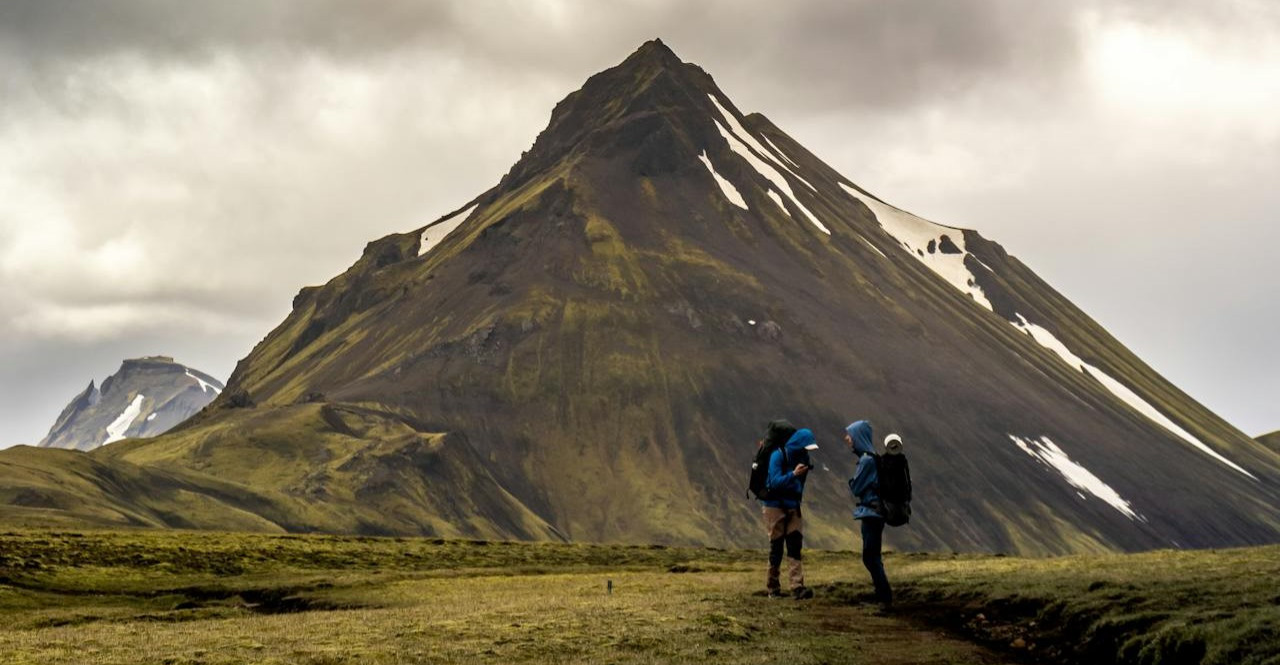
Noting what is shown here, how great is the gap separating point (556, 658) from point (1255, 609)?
45.7 ft

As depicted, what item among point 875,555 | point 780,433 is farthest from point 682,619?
point 780,433

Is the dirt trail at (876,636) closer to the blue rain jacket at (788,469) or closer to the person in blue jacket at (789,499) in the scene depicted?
the person in blue jacket at (789,499)

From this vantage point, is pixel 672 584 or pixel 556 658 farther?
pixel 672 584

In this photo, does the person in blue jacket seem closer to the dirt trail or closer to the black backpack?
the black backpack

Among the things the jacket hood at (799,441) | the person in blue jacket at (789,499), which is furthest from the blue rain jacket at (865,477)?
the person in blue jacket at (789,499)

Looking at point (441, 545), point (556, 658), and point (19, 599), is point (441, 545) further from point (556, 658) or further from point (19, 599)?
point (556, 658)

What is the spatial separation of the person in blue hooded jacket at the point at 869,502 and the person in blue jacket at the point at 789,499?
1.40 metres

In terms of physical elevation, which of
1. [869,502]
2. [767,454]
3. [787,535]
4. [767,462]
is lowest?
[787,535]

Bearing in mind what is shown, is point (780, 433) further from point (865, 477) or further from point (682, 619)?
point (682, 619)

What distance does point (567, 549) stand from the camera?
8838 cm

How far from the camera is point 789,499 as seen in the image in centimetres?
3519

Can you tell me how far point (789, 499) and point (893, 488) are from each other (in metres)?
3.23

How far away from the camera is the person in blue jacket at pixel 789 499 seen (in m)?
34.7

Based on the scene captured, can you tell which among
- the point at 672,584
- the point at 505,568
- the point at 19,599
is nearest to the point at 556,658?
the point at 672,584
